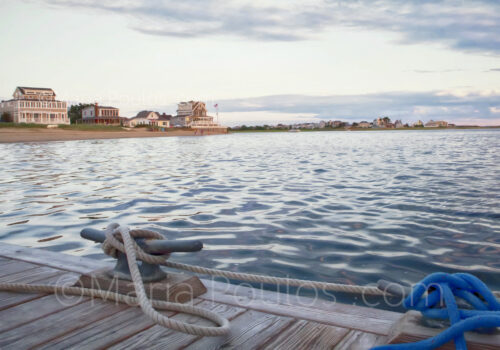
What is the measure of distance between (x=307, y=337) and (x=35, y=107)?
85237 millimetres

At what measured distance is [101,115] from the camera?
9250 cm

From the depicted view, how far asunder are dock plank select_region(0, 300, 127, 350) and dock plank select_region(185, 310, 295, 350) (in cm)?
61

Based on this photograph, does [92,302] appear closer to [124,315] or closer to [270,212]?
[124,315]

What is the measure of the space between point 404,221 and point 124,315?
5696mm

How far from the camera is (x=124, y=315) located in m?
2.15

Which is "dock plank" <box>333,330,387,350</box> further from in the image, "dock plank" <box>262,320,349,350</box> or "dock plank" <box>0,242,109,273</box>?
"dock plank" <box>0,242,109,273</box>

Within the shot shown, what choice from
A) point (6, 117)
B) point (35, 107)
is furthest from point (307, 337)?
point (6, 117)

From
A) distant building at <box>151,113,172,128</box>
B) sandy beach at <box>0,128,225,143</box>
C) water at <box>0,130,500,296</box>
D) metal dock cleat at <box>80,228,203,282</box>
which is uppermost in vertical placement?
distant building at <box>151,113,172,128</box>

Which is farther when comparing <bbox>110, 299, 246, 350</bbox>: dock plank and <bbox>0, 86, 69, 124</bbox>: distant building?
<bbox>0, 86, 69, 124</bbox>: distant building

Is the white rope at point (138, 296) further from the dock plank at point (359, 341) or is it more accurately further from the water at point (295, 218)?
the water at point (295, 218)

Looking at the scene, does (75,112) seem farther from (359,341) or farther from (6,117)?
(359,341)

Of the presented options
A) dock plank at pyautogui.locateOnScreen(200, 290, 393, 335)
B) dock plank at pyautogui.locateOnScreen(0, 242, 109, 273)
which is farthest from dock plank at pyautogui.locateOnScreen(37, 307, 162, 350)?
dock plank at pyautogui.locateOnScreen(0, 242, 109, 273)

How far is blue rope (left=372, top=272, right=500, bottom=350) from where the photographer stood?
52.3 inches

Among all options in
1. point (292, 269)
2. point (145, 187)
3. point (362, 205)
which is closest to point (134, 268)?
point (292, 269)
